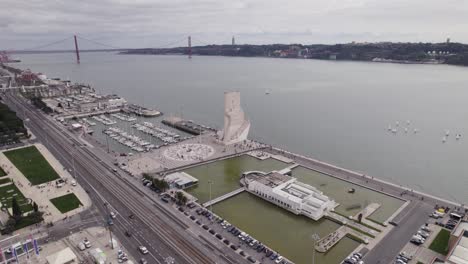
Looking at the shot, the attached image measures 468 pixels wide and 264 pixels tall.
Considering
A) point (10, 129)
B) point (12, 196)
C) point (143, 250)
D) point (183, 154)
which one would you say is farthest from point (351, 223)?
point (10, 129)

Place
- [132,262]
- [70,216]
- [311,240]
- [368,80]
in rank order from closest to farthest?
[132,262] < [311,240] < [70,216] < [368,80]

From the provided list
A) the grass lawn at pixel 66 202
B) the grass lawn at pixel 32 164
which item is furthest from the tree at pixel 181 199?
the grass lawn at pixel 32 164

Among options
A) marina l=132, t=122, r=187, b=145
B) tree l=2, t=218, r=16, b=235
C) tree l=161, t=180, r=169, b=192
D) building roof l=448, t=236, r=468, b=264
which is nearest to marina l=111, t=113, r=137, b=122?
marina l=132, t=122, r=187, b=145

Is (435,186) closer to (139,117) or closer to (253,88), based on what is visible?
(139,117)

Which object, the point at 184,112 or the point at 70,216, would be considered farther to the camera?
the point at 184,112

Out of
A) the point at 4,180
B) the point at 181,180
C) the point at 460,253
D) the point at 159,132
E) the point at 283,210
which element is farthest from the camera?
the point at 159,132

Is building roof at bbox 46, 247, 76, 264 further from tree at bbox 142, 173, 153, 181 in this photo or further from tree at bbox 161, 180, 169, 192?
tree at bbox 142, 173, 153, 181

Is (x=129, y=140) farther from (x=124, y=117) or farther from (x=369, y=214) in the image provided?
(x=369, y=214)

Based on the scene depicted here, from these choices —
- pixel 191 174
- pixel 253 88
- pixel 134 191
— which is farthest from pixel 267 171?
pixel 253 88
